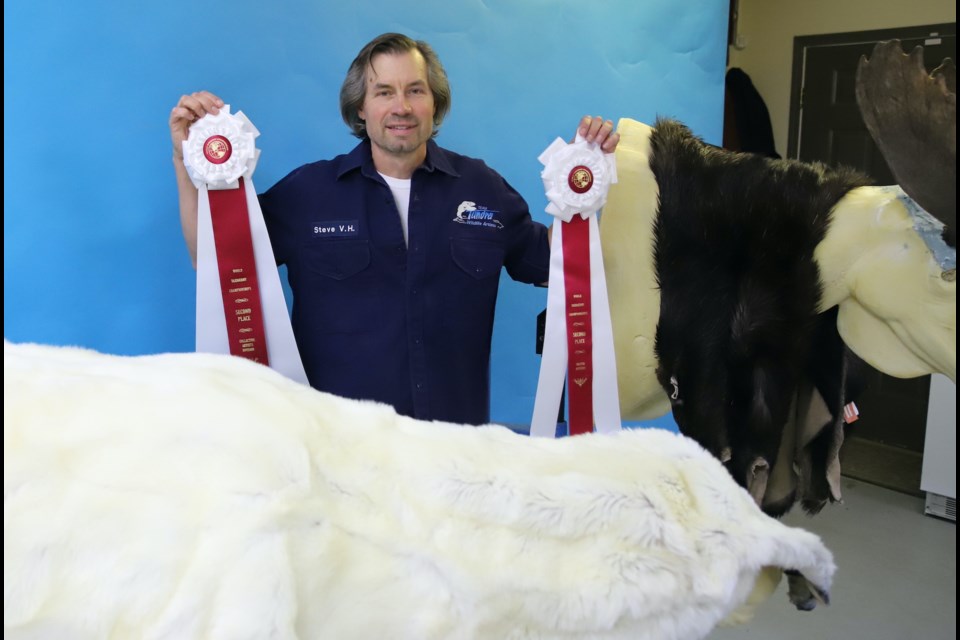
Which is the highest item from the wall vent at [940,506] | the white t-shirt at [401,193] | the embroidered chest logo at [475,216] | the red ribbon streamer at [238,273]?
the white t-shirt at [401,193]

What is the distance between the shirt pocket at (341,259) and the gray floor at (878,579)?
155cm

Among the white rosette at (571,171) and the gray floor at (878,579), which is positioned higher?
the white rosette at (571,171)

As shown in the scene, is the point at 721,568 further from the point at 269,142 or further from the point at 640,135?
the point at 269,142

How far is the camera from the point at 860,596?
2.68 meters

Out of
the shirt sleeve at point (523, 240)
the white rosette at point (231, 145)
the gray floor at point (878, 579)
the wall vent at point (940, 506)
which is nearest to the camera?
the white rosette at point (231, 145)

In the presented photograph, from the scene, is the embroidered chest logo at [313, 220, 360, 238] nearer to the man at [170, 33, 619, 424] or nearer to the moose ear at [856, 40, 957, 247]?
the man at [170, 33, 619, 424]

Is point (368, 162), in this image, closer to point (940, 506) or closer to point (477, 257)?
point (477, 257)

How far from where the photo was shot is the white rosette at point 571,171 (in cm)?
144

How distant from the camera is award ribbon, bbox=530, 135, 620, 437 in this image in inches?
57.5

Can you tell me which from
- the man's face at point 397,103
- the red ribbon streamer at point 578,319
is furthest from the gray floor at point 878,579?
the man's face at point 397,103

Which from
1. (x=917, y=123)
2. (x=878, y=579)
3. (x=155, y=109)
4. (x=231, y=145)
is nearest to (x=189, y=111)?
(x=231, y=145)

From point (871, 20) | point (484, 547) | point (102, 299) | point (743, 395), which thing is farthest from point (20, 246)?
point (871, 20)

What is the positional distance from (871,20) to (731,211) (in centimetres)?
347

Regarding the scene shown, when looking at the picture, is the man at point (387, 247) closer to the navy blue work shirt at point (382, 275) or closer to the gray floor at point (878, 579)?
the navy blue work shirt at point (382, 275)
